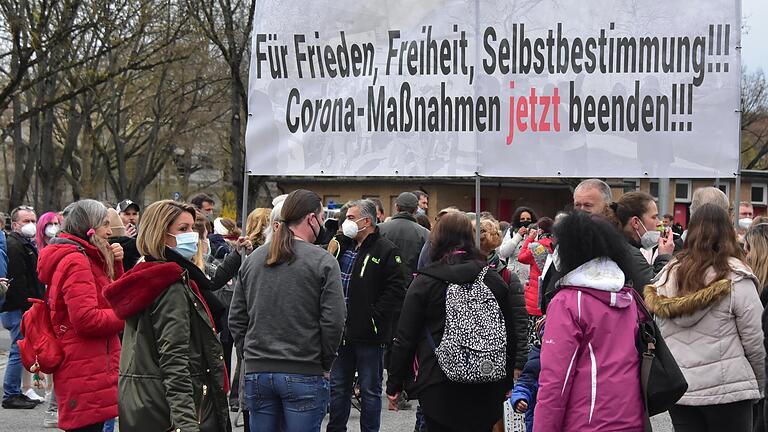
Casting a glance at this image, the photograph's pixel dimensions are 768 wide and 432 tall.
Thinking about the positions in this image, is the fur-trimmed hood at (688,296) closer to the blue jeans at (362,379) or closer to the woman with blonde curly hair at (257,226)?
the blue jeans at (362,379)

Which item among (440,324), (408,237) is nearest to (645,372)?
(440,324)

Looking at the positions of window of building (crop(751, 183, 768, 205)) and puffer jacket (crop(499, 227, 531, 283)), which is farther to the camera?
window of building (crop(751, 183, 768, 205))

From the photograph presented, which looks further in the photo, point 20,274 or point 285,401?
point 20,274

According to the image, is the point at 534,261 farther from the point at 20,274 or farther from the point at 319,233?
the point at 20,274

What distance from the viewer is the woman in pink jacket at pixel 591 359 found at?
4.36 meters

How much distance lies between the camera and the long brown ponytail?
5688mm

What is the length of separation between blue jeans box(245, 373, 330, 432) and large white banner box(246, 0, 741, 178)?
100 inches

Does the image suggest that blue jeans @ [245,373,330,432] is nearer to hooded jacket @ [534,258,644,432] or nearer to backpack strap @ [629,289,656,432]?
hooded jacket @ [534,258,644,432]

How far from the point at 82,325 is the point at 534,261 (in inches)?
188

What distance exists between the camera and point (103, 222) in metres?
6.70

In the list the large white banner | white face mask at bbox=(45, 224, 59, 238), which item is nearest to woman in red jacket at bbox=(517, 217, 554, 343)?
the large white banner

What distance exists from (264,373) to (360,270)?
7.58 feet

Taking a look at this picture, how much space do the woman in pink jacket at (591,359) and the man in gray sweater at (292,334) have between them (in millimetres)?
1594

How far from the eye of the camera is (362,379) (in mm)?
7734
